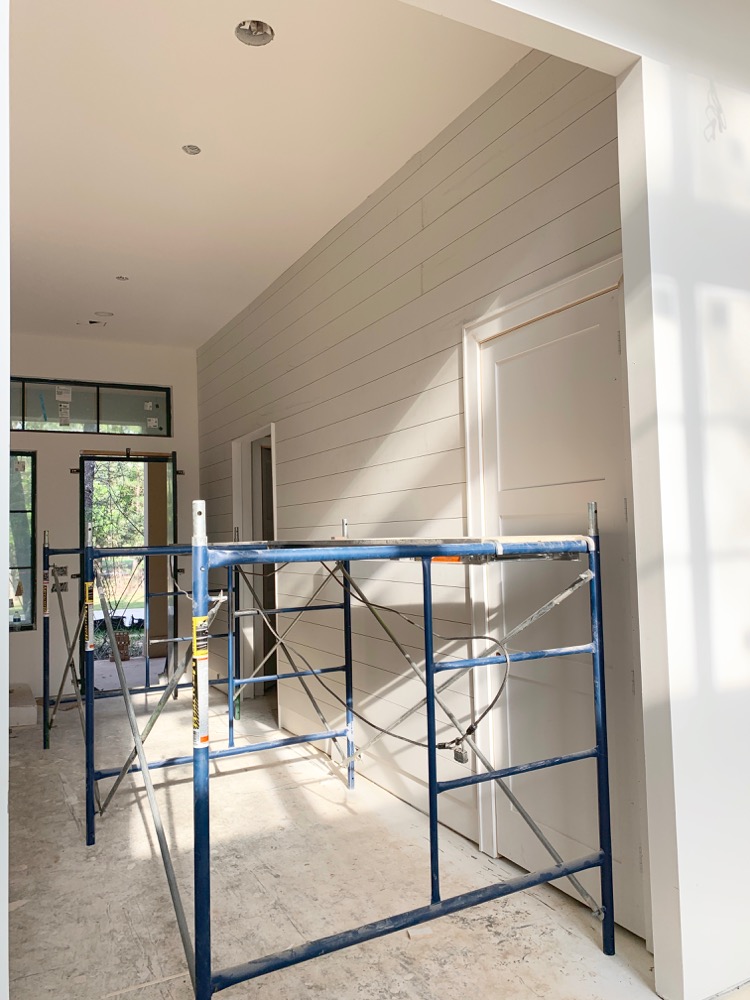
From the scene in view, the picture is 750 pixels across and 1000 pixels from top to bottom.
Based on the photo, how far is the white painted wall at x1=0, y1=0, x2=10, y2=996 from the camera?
1.20 metres

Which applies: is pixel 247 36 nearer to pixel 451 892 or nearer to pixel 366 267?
pixel 366 267

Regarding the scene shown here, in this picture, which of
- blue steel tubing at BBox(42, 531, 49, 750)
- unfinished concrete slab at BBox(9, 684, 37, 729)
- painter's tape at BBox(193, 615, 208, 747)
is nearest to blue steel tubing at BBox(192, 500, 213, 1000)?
painter's tape at BBox(193, 615, 208, 747)

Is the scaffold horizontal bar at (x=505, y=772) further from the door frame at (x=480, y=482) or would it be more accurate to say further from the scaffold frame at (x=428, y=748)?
the door frame at (x=480, y=482)

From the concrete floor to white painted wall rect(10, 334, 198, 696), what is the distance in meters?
2.40

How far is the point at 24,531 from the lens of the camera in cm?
624

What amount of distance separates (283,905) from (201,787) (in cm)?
123

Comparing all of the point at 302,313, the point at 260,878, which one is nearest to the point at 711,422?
the point at 260,878

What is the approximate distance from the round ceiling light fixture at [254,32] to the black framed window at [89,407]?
14.7 feet

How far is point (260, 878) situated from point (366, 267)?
9.62 feet

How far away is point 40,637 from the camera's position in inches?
243

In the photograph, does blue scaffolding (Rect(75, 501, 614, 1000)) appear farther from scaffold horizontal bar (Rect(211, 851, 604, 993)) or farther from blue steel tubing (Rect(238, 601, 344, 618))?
blue steel tubing (Rect(238, 601, 344, 618))

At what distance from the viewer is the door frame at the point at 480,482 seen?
9.00 feet

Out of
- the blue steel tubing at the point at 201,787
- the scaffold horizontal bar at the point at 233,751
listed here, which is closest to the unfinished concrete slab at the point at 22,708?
the scaffold horizontal bar at the point at 233,751

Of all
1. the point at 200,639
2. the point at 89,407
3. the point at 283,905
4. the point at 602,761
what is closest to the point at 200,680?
the point at 200,639
